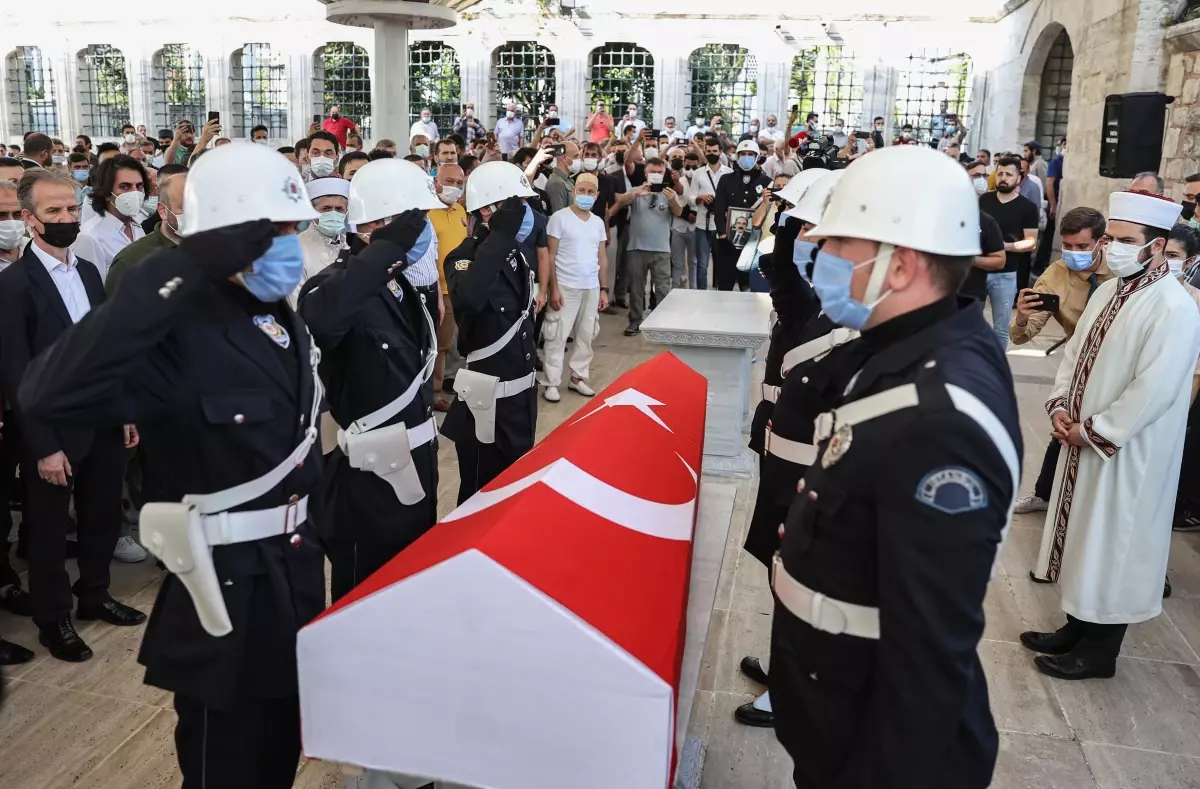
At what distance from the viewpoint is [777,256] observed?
3.42 metres

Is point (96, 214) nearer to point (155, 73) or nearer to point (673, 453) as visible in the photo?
point (673, 453)

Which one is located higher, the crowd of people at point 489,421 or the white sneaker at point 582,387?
the crowd of people at point 489,421

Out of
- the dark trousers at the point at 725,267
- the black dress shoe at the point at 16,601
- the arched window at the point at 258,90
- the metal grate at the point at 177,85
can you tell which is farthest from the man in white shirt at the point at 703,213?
the metal grate at the point at 177,85

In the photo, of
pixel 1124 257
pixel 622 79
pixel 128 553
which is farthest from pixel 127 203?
pixel 622 79

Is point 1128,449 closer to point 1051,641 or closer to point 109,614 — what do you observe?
point 1051,641

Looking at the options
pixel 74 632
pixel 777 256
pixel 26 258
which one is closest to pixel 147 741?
pixel 74 632

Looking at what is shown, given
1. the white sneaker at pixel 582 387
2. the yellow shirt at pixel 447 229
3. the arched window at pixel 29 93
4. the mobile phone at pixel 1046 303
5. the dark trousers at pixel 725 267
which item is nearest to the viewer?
the mobile phone at pixel 1046 303

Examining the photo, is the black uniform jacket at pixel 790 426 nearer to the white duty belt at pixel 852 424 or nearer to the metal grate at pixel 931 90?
the white duty belt at pixel 852 424

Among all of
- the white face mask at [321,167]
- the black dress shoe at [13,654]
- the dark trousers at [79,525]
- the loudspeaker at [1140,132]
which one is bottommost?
the black dress shoe at [13,654]

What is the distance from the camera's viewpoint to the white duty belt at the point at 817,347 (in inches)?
118

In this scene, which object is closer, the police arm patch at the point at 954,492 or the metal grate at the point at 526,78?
the police arm patch at the point at 954,492

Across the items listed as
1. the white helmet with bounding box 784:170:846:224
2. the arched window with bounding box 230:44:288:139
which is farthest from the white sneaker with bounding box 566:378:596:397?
the arched window with bounding box 230:44:288:139

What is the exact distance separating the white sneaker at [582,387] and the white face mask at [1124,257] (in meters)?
4.56

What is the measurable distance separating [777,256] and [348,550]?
5.80 ft
